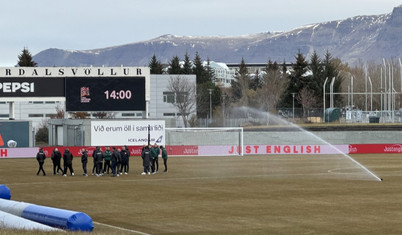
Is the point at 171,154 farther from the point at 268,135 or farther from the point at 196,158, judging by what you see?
the point at 268,135

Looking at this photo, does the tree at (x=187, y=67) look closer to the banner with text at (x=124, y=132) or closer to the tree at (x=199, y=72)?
the tree at (x=199, y=72)

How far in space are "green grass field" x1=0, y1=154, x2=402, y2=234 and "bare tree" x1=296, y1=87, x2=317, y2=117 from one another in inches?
2952

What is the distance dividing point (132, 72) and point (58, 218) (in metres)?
55.5

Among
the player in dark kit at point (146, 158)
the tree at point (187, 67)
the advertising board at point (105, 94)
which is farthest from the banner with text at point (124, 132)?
the tree at point (187, 67)

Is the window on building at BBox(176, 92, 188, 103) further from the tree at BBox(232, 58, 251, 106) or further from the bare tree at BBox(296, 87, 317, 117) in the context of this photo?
the bare tree at BBox(296, 87, 317, 117)

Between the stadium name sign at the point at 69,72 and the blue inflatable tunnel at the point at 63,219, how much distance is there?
53.0 metres

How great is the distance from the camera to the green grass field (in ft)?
82.8

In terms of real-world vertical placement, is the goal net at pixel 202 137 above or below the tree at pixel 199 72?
below

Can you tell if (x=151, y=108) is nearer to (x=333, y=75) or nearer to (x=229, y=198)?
(x=333, y=75)

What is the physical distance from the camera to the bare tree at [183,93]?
120m

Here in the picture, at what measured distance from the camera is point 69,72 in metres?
76.0

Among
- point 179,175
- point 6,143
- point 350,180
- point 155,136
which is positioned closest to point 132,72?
point 155,136

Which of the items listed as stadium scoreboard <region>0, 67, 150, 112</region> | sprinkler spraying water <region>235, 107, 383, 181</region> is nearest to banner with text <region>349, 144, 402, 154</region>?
sprinkler spraying water <region>235, 107, 383, 181</region>

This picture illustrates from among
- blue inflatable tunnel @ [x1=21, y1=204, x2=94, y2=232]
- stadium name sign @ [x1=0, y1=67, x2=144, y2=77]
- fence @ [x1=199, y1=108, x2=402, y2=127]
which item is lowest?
blue inflatable tunnel @ [x1=21, y1=204, x2=94, y2=232]
